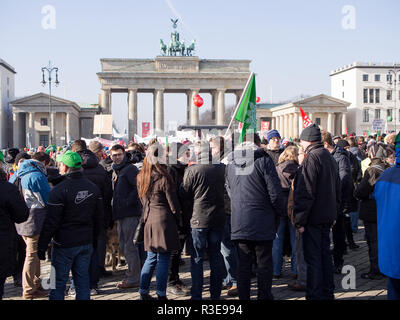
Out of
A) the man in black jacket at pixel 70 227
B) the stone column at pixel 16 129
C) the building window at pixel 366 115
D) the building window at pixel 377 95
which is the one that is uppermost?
the building window at pixel 377 95

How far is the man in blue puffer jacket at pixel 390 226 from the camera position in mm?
4121

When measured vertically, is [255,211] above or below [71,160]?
below

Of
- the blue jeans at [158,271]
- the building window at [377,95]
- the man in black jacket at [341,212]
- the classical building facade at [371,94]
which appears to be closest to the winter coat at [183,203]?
the blue jeans at [158,271]

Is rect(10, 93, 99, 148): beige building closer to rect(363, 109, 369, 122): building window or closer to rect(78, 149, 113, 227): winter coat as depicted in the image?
rect(363, 109, 369, 122): building window

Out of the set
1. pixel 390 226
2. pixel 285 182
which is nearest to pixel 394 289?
pixel 390 226

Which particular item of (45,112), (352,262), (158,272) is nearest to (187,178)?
(158,272)

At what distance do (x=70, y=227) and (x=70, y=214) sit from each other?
0.16 m

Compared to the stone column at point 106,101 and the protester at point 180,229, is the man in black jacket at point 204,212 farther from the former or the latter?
the stone column at point 106,101

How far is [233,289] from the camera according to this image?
6.90 m

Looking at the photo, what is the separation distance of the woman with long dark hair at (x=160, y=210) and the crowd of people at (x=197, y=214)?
14 millimetres

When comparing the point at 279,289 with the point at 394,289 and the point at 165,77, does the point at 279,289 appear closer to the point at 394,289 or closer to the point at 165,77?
the point at 394,289

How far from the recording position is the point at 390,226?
13.7ft

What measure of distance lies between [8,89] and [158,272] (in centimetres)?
8160
